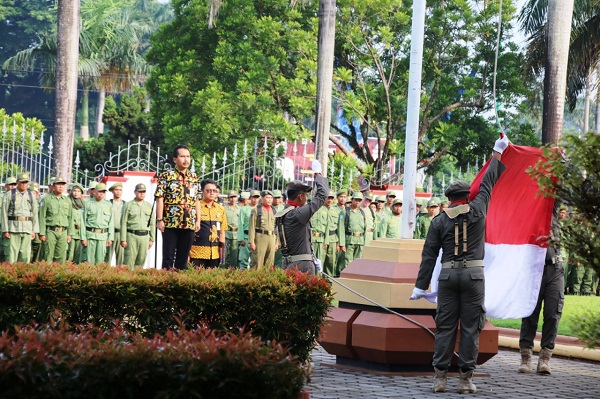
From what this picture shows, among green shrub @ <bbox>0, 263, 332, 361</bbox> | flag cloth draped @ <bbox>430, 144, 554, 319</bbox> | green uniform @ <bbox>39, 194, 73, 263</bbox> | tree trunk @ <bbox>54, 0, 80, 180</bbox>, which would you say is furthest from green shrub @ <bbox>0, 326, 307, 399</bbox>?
tree trunk @ <bbox>54, 0, 80, 180</bbox>

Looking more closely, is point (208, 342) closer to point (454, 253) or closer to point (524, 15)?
point (454, 253)

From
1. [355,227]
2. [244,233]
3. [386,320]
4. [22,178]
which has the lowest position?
[386,320]

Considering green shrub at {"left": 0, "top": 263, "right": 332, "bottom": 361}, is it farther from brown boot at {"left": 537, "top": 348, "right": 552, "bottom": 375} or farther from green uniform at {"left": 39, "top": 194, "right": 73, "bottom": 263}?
green uniform at {"left": 39, "top": 194, "right": 73, "bottom": 263}

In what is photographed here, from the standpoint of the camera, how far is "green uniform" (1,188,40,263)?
18344 mm

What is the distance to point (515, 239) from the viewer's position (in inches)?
420

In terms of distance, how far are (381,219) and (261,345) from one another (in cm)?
1831

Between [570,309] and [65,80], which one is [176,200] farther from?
[65,80]

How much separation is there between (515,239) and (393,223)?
13337 millimetres

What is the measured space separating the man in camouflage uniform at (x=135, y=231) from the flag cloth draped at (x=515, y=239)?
978 cm

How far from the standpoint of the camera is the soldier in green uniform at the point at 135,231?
1936cm

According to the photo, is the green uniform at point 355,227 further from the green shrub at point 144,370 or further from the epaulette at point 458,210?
the green shrub at point 144,370

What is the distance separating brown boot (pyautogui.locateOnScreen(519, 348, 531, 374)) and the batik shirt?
406 centimetres

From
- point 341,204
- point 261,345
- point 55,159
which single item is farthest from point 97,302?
point 341,204

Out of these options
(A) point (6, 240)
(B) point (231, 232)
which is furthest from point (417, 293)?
(B) point (231, 232)
